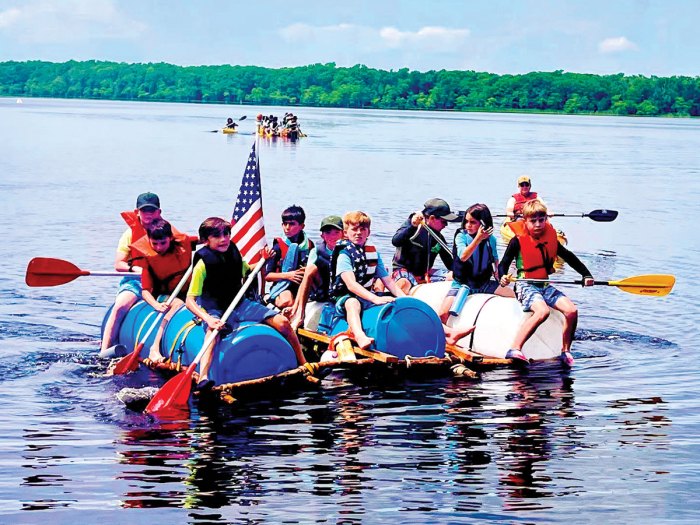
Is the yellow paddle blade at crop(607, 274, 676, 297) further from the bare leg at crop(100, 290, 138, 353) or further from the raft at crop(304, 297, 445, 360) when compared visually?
the bare leg at crop(100, 290, 138, 353)

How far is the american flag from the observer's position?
13289mm

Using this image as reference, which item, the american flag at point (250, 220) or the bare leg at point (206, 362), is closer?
the bare leg at point (206, 362)

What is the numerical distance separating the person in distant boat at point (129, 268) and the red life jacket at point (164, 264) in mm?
345

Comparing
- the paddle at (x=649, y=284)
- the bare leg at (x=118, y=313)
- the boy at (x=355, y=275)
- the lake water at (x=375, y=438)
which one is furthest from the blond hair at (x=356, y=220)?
the paddle at (x=649, y=284)

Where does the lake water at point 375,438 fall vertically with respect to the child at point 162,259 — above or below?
below

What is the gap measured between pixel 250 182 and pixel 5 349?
4.61m

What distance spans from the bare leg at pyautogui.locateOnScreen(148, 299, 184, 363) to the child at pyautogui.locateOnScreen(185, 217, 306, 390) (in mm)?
802

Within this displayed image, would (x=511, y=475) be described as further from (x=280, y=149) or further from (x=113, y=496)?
(x=280, y=149)

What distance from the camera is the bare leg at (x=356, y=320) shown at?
13.1 metres

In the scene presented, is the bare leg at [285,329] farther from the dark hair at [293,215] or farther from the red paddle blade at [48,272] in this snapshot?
the red paddle blade at [48,272]

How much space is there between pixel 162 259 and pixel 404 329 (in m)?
3.00

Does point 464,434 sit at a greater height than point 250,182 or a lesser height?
lesser

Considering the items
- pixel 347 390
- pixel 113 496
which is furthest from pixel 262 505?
pixel 347 390

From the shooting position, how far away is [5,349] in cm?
1556
